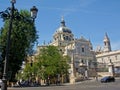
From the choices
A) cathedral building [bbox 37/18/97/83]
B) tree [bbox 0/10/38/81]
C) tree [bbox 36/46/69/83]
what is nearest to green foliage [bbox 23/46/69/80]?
tree [bbox 36/46/69/83]

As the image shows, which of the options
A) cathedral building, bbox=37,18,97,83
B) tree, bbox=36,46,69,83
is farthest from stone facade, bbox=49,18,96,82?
tree, bbox=36,46,69,83

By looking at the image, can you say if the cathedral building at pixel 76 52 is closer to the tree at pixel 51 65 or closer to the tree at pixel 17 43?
the tree at pixel 51 65

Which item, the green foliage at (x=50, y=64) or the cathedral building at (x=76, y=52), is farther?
the cathedral building at (x=76, y=52)

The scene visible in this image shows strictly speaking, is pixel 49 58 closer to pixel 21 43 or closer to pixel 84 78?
pixel 84 78

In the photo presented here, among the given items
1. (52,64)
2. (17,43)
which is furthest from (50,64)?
(17,43)

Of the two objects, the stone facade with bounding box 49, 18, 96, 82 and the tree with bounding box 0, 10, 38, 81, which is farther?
the stone facade with bounding box 49, 18, 96, 82

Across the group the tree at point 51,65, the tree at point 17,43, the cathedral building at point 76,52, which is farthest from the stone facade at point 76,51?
the tree at point 17,43

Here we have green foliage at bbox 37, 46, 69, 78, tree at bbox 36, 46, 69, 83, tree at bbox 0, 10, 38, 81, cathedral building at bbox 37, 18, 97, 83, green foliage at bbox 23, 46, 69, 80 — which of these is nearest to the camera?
tree at bbox 0, 10, 38, 81

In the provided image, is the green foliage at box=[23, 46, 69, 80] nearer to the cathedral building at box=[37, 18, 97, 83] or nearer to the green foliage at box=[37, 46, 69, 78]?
the green foliage at box=[37, 46, 69, 78]

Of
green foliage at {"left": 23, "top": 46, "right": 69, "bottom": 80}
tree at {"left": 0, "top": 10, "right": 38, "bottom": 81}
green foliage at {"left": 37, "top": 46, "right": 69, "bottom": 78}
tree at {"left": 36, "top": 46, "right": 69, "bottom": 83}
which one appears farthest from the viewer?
green foliage at {"left": 23, "top": 46, "right": 69, "bottom": 80}

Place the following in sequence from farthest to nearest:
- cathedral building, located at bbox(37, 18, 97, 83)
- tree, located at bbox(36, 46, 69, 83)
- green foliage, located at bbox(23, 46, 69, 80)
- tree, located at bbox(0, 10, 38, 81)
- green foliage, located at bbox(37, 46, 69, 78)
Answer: cathedral building, located at bbox(37, 18, 97, 83) → green foliage, located at bbox(23, 46, 69, 80) → tree, located at bbox(36, 46, 69, 83) → green foliage, located at bbox(37, 46, 69, 78) → tree, located at bbox(0, 10, 38, 81)

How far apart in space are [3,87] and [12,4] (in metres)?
4.49

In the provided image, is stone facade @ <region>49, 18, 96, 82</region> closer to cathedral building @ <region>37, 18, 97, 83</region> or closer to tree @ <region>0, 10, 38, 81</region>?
cathedral building @ <region>37, 18, 97, 83</region>

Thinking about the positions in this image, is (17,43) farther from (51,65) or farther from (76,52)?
(76,52)
